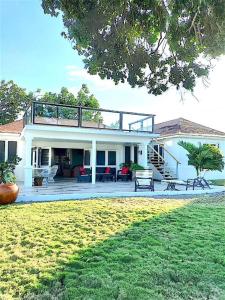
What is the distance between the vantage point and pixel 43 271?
456cm

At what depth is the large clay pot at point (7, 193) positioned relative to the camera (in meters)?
10.6

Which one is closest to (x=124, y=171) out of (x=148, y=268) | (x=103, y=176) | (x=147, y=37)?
(x=103, y=176)

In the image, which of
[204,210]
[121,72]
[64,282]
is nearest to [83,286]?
[64,282]

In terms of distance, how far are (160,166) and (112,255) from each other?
1742 centimetres

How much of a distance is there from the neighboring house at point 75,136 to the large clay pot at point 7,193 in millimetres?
5111

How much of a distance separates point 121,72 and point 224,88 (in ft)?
7.46

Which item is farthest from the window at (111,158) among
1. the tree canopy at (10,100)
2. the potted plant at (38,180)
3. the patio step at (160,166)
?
the tree canopy at (10,100)

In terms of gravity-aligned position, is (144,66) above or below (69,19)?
below

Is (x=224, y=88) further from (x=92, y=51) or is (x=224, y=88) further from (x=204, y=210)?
(x=204, y=210)

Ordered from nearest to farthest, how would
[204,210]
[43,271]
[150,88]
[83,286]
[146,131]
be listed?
[83,286]
[43,271]
[150,88]
[204,210]
[146,131]

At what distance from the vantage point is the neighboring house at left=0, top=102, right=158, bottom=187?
54.8ft

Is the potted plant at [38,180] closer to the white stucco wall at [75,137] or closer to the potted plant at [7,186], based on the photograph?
the white stucco wall at [75,137]

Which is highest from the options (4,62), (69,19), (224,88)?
(4,62)

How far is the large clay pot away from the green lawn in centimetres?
202
